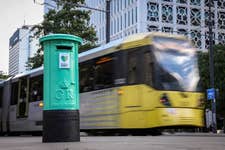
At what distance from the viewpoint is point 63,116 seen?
11.0m

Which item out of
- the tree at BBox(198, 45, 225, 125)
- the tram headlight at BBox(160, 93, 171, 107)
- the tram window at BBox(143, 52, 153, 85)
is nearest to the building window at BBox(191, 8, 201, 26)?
the tree at BBox(198, 45, 225, 125)

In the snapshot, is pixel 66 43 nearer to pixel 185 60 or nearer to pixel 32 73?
pixel 185 60

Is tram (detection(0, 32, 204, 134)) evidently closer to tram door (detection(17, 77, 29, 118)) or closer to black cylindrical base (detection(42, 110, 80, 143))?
tram door (detection(17, 77, 29, 118))

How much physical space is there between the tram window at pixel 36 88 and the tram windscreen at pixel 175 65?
23.2 feet

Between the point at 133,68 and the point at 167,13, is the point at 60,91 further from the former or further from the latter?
the point at 167,13

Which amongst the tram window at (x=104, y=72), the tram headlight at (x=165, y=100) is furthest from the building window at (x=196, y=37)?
the tram headlight at (x=165, y=100)

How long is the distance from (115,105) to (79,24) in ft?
56.8

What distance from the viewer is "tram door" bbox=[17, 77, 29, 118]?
76.1 feet

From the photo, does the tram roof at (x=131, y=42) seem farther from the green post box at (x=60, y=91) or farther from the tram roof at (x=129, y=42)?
the green post box at (x=60, y=91)

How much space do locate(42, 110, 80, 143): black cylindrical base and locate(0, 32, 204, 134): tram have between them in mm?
5194

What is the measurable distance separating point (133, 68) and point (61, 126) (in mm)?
6261

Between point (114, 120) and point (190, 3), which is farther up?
point (190, 3)

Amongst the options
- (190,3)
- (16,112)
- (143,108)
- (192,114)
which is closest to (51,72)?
(143,108)

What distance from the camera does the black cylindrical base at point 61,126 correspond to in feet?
35.4
